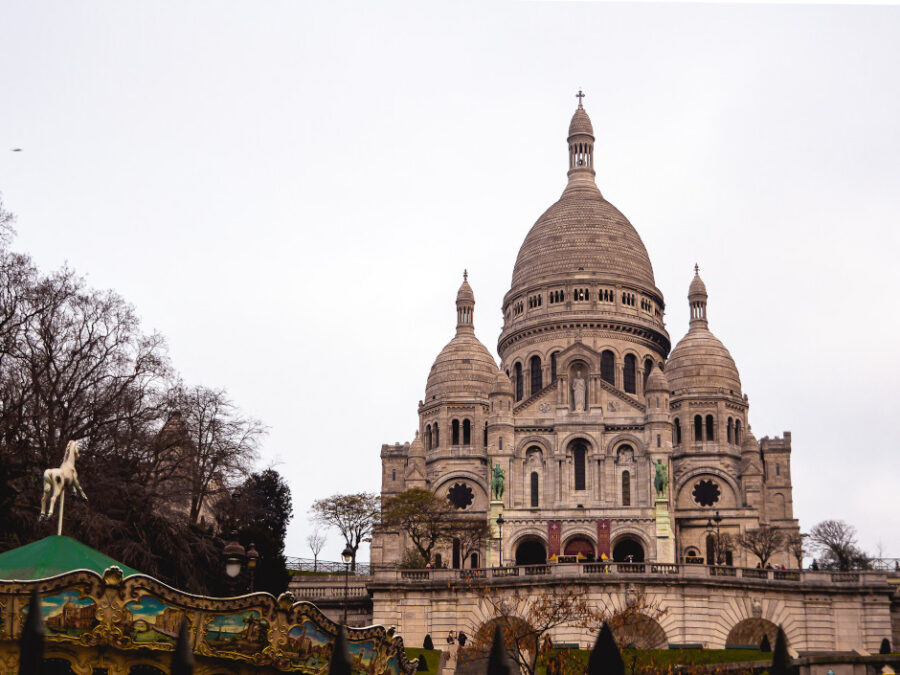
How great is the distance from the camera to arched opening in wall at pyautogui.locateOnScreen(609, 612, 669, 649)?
153 feet

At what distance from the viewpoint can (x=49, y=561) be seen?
29.3 meters

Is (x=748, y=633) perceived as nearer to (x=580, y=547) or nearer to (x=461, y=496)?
(x=580, y=547)

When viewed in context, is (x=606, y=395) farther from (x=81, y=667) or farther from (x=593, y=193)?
(x=81, y=667)

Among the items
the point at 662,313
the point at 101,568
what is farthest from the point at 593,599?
the point at 662,313

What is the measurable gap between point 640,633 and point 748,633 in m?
6.34

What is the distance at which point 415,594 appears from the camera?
186 feet

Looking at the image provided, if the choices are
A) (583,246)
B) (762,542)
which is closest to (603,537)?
(762,542)

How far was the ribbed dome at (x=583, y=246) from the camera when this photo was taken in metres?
105

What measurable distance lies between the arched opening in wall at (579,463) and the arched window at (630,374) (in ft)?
32.6

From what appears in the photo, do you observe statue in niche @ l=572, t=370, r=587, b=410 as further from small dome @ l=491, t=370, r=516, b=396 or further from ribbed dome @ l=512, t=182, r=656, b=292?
ribbed dome @ l=512, t=182, r=656, b=292

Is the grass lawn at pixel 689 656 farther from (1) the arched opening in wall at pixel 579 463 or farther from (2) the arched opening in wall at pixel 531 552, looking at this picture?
(1) the arched opening in wall at pixel 579 463

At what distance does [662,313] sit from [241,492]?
2139 inches

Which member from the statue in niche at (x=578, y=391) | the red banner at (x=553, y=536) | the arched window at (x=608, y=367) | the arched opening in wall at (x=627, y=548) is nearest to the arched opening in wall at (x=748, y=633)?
the red banner at (x=553, y=536)

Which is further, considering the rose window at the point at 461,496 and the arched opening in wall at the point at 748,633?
the rose window at the point at 461,496
